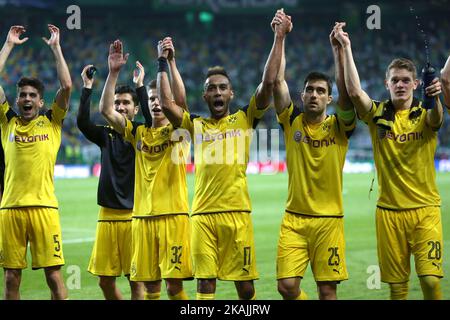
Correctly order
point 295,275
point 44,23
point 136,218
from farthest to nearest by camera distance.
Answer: point 44,23
point 136,218
point 295,275

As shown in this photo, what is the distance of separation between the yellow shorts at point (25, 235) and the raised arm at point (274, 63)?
251cm

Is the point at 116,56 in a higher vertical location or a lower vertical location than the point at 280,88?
higher

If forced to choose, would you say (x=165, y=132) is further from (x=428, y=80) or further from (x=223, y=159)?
(x=428, y=80)

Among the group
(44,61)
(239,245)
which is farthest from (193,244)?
(44,61)

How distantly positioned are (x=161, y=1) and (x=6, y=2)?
8045 mm

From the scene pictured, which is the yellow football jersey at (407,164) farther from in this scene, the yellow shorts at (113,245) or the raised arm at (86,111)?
the raised arm at (86,111)

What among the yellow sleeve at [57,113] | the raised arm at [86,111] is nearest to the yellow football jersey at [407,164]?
the raised arm at [86,111]

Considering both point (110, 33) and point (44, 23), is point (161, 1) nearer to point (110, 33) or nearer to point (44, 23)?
point (110, 33)

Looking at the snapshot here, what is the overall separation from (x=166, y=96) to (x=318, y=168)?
1.55 meters

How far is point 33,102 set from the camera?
7527 mm

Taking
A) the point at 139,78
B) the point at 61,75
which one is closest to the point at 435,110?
the point at 139,78

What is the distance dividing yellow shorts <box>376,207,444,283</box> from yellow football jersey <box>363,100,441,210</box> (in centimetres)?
8

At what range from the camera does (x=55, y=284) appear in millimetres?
7234

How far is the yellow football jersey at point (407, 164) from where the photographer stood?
6.55m
